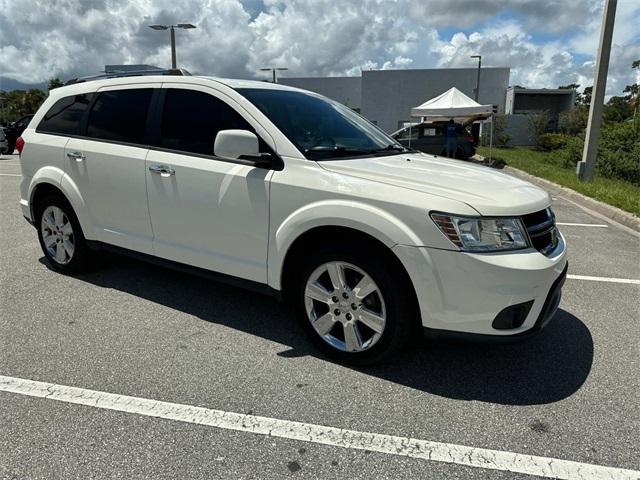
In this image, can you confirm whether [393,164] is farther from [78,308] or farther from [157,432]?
[78,308]

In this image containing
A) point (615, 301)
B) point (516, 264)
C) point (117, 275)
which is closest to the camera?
point (516, 264)

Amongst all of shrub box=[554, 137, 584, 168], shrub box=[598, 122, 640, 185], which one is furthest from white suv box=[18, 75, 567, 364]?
shrub box=[554, 137, 584, 168]

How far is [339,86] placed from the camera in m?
46.2

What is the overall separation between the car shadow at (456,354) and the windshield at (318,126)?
4.52 ft

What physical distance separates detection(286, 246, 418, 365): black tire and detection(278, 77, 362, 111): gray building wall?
147 ft

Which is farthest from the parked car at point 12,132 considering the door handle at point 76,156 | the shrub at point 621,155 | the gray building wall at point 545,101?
the gray building wall at point 545,101

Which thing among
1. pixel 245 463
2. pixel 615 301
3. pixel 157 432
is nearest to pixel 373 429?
pixel 245 463

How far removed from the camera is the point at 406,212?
106 inches

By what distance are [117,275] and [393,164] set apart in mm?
2999

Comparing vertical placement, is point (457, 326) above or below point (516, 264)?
below

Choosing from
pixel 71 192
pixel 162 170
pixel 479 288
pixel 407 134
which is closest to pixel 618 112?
pixel 407 134

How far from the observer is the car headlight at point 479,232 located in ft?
8.54

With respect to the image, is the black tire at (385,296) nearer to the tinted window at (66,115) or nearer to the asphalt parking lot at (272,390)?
the asphalt parking lot at (272,390)

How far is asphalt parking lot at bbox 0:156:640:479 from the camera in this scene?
225 centimetres
